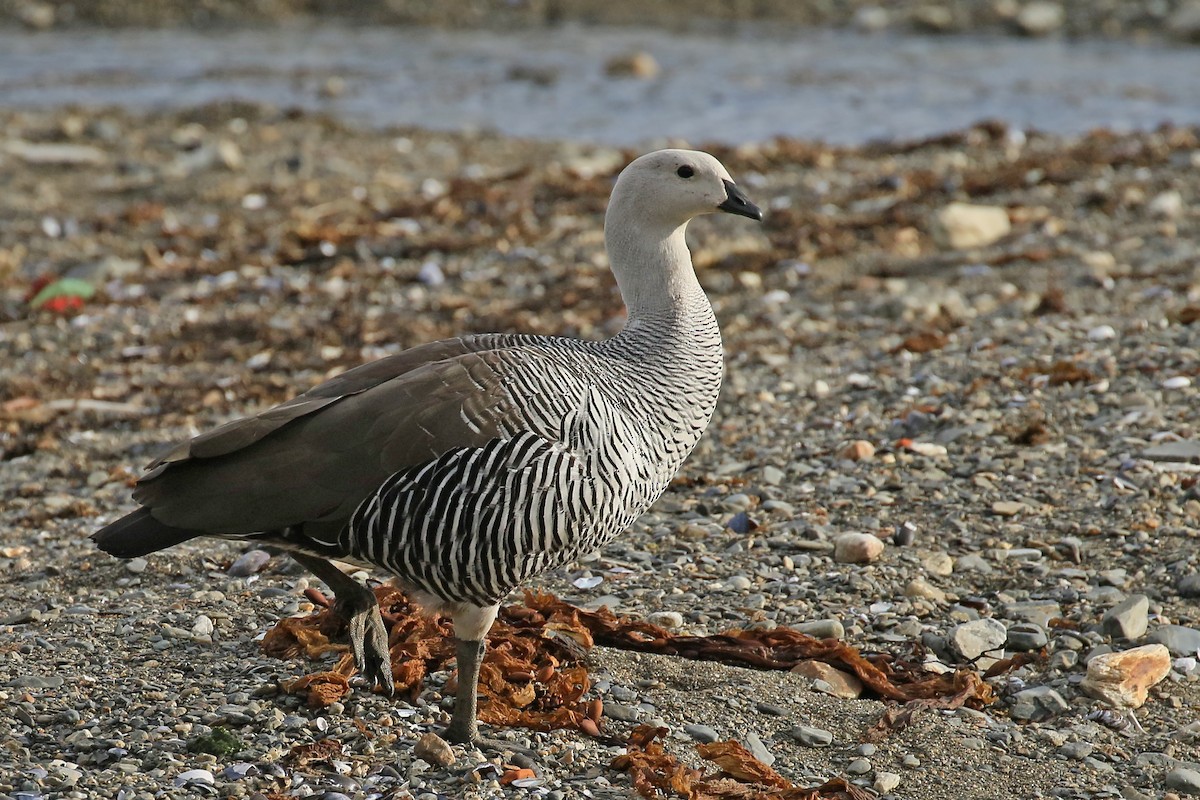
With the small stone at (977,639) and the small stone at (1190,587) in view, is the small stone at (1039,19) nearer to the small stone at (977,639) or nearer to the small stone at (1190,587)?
the small stone at (1190,587)

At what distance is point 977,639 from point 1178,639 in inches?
29.5

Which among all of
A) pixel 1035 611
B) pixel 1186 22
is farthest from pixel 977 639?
pixel 1186 22

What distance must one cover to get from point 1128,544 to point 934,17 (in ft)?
71.9

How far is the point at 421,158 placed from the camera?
53.4 ft

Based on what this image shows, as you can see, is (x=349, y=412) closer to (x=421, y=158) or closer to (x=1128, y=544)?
(x=1128, y=544)

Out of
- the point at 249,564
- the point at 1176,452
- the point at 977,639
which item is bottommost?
the point at 249,564

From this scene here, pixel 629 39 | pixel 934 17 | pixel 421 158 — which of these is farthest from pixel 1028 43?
pixel 421 158

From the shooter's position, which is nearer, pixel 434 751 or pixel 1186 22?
pixel 434 751

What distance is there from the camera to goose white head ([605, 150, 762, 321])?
5586 mm

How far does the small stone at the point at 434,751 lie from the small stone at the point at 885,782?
136 centimetres

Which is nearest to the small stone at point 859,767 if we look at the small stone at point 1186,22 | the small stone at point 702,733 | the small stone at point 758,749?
the small stone at point 758,749

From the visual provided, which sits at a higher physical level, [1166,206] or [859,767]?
[1166,206]

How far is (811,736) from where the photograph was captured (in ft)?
16.5

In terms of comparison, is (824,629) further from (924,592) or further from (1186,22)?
(1186,22)
